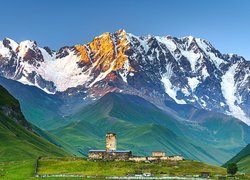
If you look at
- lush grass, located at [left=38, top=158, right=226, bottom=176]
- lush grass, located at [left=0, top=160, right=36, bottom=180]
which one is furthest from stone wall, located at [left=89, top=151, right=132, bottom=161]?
lush grass, located at [left=0, top=160, right=36, bottom=180]

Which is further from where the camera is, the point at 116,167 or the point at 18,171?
the point at 116,167

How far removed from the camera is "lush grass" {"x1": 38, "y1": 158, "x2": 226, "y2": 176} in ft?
533

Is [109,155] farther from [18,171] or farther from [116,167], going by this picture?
[18,171]

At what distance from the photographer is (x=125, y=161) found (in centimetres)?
18462

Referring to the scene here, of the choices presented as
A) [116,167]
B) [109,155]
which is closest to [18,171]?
[116,167]

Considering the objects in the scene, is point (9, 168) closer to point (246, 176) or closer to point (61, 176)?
point (61, 176)

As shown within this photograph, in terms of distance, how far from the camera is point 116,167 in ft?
561

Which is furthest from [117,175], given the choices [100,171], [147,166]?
[147,166]

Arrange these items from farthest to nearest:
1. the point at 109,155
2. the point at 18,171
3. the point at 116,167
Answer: the point at 109,155
the point at 116,167
the point at 18,171

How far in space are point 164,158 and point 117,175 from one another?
41991 mm

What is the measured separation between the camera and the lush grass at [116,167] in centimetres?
16238

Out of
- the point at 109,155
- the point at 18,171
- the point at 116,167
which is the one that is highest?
the point at 109,155

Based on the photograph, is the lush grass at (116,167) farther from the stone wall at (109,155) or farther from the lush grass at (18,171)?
the stone wall at (109,155)

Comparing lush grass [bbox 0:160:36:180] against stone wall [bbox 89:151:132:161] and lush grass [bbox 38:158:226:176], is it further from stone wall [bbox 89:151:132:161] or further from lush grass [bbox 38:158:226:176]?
stone wall [bbox 89:151:132:161]
